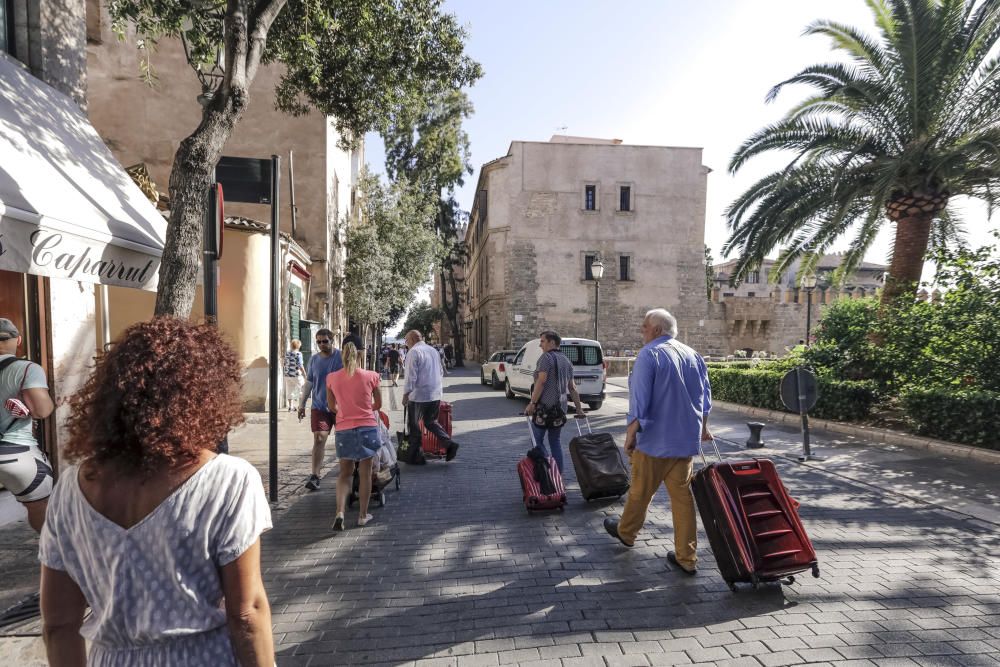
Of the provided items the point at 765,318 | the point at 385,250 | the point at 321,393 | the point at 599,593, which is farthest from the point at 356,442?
the point at 765,318

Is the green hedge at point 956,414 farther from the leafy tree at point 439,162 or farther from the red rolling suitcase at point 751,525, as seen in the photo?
the leafy tree at point 439,162

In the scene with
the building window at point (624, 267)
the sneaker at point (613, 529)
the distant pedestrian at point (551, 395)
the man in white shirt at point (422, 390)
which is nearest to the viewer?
the sneaker at point (613, 529)

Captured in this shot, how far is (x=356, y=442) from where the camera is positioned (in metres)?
4.83

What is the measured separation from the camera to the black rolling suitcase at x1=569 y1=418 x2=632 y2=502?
17.8 ft

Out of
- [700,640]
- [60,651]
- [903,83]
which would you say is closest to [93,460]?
[60,651]

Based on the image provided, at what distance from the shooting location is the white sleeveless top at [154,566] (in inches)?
52.7

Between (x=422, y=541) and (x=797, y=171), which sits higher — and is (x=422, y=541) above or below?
below

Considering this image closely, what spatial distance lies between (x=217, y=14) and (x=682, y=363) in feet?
26.9

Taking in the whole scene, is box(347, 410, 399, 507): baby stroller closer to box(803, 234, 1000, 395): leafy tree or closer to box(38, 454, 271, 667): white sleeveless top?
box(38, 454, 271, 667): white sleeveless top

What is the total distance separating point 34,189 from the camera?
415cm

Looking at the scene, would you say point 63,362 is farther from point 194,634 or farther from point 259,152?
point 259,152

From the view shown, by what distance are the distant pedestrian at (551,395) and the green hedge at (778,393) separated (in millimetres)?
6322

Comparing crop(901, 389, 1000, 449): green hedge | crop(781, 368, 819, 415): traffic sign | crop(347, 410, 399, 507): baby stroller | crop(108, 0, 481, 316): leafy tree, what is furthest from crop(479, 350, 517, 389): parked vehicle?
crop(347, 410, 399, 507): baby stroller

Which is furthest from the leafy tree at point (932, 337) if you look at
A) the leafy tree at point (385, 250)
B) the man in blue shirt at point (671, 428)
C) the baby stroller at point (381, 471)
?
the leafy tree at point (385, 250)
